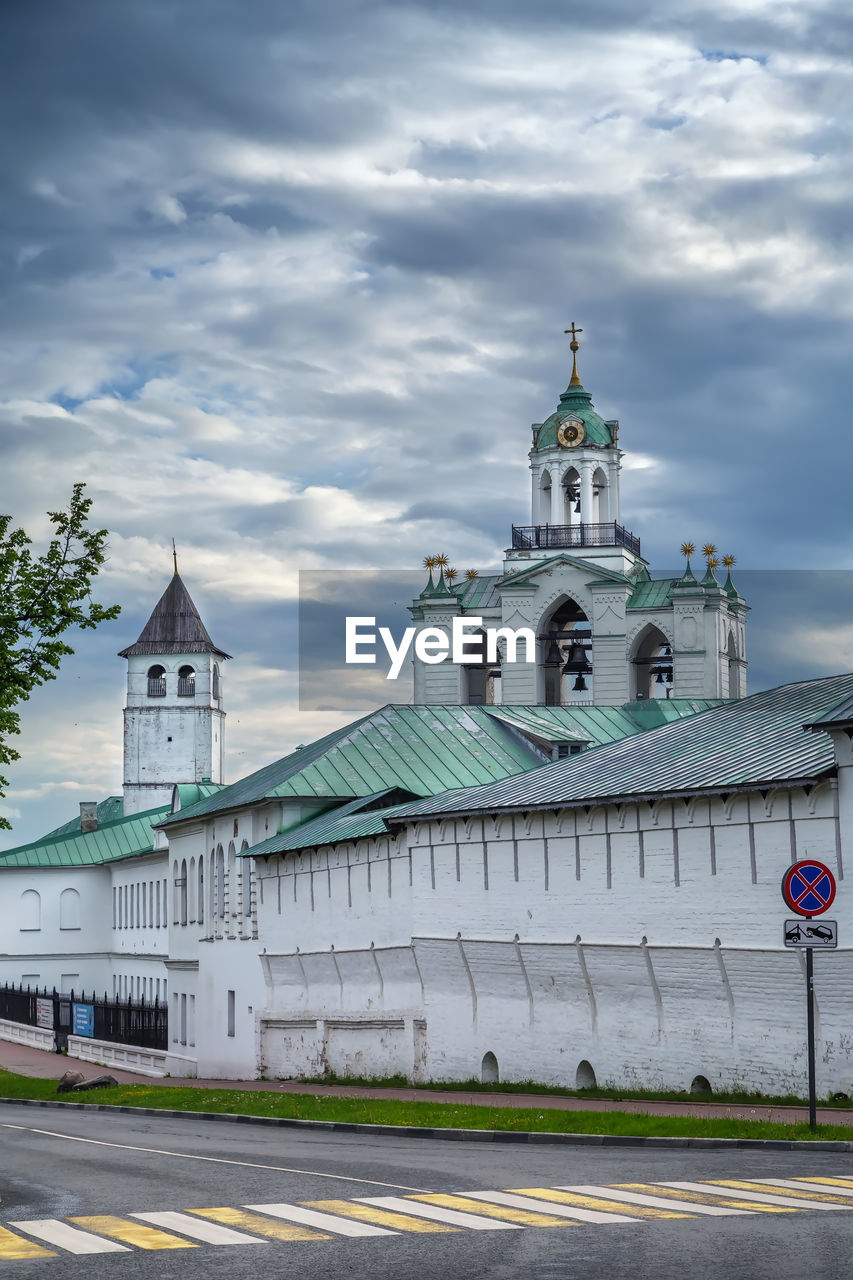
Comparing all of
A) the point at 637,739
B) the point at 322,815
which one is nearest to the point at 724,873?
the point at 637,739

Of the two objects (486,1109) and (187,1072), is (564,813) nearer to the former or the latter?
(486,1109)

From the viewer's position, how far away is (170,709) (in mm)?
145000

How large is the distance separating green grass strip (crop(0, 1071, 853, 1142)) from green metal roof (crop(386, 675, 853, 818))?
5602mm

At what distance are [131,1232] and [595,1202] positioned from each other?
3.44 meters

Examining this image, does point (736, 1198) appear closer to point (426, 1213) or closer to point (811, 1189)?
point (811, 1189)

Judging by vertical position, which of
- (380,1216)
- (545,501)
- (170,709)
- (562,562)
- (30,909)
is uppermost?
(545,501)

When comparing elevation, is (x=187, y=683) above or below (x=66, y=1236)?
above

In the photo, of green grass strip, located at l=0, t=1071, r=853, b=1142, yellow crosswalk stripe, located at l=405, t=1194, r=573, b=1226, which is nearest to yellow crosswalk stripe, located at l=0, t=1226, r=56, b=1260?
yellow crosswalk stripe, located at l=405, t=1194, r=573, b=1226

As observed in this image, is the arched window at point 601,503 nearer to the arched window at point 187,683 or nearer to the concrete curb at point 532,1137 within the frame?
the arched window at point 187,683

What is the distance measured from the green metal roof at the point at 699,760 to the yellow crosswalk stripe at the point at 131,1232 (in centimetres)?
1318

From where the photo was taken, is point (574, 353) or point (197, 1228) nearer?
point (197, 1228)

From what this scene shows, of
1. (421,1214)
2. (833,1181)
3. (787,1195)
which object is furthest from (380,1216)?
(833,1181)

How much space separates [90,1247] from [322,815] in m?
34.6

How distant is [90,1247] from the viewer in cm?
1186
